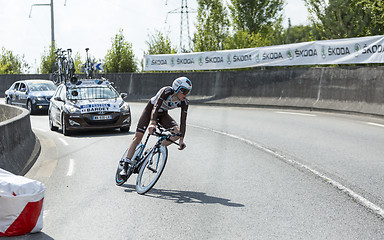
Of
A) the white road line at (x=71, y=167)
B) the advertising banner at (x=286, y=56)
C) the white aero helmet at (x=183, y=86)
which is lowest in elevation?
the white road line at (x=71, y=167)

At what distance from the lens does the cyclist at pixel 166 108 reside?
6.50 meters

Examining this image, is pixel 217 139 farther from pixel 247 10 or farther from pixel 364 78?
pixel 247 10

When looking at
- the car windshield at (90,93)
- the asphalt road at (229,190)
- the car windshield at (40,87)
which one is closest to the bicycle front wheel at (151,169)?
the asphalt road at (229,190)

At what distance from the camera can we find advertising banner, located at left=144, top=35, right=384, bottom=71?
18391 millimetres

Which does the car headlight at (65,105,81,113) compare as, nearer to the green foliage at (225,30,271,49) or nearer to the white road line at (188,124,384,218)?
the white road line at (188,124,384,218)

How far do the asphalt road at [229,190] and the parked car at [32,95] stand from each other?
9.85 meters

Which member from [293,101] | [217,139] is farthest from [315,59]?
[217,139]

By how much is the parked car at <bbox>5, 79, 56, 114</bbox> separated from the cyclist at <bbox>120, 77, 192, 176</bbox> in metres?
15.9

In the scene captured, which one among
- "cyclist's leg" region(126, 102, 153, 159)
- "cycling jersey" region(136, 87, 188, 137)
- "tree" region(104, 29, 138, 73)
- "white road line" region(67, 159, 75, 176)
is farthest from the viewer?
"tree" region(104, 29, 138, 73)

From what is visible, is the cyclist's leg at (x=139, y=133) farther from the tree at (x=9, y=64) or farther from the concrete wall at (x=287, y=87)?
the tree at (x=9, y=64)

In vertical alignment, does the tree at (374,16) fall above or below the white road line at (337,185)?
above

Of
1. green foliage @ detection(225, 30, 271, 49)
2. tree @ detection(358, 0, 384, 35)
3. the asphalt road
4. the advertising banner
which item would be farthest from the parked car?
green foliage @ detection(225, 30, 271, 49)

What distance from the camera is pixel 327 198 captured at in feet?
21.0

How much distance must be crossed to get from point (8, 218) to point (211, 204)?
7.77 feet
